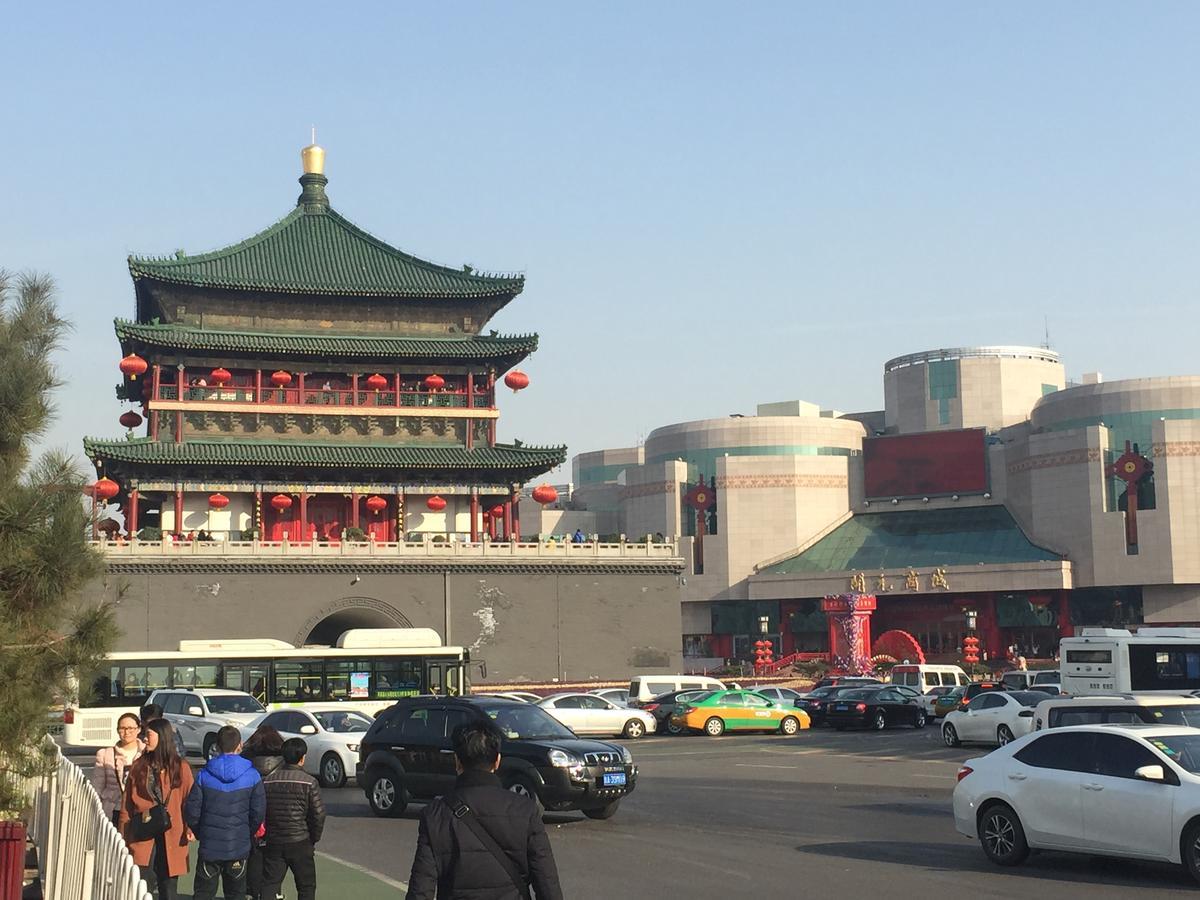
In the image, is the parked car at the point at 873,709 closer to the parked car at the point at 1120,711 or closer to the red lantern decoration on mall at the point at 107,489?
the parked car at the point at 1120,711

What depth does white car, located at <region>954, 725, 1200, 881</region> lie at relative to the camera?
12.8 meters

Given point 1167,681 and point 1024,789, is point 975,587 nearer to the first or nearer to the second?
point 1167,681

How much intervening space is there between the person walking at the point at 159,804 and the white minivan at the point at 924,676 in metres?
35.3

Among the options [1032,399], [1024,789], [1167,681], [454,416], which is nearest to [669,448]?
[1032,399]

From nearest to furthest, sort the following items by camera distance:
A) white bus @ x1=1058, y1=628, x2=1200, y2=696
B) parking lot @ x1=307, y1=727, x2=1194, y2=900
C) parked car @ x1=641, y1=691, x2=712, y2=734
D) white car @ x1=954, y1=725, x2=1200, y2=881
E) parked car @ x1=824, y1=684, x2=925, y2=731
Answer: white car @ x1=954, y1=725, x2=1200, y2=881
parking lot @ x1=307, y1=727, x2=1194, y2=900
white bus @ x1=1058, y1=628, x2=1200, y2=696
parked car @ x1=824, y1=684, x2=925, y2=731
parked car @ x1=641, y1=691, x2=712, y2=734

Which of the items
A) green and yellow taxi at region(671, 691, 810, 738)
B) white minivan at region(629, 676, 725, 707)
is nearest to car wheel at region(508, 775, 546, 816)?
green and yellow taxi at region(671, 691, 810, 738)

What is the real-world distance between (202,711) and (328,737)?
6.18 m

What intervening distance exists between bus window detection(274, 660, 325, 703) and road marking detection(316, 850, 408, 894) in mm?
21977

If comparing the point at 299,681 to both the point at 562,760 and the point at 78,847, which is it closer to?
the point at 562,760

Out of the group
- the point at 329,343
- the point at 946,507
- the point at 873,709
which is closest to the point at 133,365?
the point at 329,343

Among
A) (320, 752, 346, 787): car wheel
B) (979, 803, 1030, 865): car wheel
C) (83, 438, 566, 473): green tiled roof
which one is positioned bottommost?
(320, 752, 346, 787): car wheel

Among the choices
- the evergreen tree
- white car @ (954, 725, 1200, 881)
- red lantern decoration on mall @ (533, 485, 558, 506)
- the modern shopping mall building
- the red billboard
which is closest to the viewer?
the evergreen tree

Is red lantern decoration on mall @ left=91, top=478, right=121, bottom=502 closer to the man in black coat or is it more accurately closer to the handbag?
the handbag

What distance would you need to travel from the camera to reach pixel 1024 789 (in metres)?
13.9
